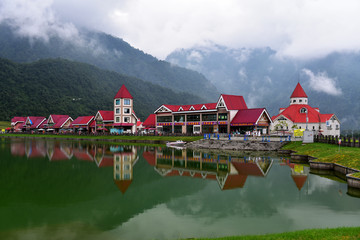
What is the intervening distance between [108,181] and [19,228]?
1182 centimetres

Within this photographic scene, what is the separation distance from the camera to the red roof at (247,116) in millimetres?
72294

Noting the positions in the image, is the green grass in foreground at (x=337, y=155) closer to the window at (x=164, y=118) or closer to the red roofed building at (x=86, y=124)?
the window at (x=164, y=118)

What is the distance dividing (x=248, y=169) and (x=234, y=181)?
22.9 ft

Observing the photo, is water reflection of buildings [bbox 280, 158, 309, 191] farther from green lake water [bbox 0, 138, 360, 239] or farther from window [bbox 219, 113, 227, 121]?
window [bbox 219, 113, 227, 121]

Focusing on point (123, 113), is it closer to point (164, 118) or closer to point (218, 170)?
point (164, 118)

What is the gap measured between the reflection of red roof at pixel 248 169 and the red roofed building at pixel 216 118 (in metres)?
35.8

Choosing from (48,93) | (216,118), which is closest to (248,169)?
(216,118)

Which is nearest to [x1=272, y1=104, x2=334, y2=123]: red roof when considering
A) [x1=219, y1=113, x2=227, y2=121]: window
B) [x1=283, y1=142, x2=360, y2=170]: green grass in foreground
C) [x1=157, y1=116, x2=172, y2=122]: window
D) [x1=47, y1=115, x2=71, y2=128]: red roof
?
[x1=219, y1=113, x2=227, y2=121]: window

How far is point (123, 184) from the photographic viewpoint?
24.8 meters

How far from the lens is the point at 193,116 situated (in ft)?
278

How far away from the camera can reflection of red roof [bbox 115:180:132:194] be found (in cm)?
2295

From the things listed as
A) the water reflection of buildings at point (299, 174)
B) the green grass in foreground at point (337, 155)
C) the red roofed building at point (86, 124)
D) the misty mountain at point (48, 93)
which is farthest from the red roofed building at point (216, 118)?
the misty mountain at point (48, 93)

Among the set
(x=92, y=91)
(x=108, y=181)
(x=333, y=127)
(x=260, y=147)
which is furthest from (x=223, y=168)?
(x=92, y=91)

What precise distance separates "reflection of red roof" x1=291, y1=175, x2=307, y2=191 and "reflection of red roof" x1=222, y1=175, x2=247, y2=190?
14.5ft
